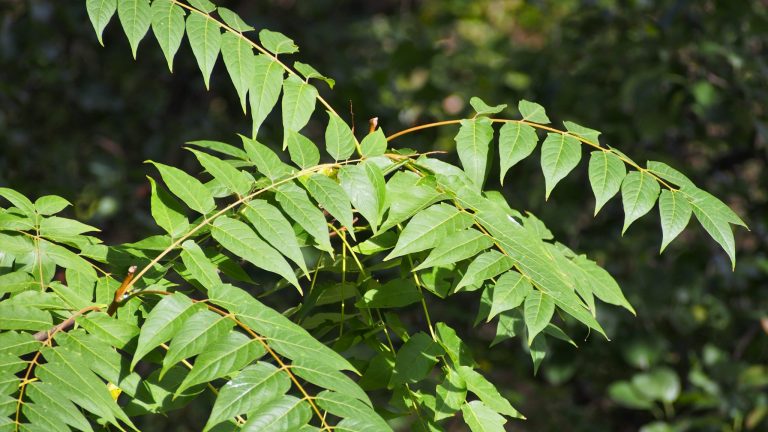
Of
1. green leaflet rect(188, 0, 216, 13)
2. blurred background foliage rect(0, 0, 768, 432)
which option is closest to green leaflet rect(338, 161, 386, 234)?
green leaflet rect(188, 0, 216, 13)

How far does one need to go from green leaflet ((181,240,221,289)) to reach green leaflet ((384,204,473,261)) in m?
0.26

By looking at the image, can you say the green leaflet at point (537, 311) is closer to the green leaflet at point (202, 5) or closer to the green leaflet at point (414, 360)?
the green leaflet at point (414, 360)

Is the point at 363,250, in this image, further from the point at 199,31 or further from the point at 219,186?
the point at 199,31

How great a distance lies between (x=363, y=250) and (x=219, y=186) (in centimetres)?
26

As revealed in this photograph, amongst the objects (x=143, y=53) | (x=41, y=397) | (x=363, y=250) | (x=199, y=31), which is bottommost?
(x=143, y=53)

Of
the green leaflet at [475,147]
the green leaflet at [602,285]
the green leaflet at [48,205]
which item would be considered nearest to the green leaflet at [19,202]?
the green leaflet at [48,205]

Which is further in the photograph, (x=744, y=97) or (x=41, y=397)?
(x=744, y=97)

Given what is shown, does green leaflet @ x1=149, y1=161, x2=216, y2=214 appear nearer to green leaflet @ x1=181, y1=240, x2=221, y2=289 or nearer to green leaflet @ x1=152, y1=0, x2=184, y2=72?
green leaflet @ x1=181, y1=240, x2=221, y2=289

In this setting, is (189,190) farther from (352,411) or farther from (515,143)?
(515,143)

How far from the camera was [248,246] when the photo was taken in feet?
4.21

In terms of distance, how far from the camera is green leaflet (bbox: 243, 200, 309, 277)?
1.28 m

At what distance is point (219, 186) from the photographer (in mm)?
1453

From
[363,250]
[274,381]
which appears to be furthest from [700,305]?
[274,381]

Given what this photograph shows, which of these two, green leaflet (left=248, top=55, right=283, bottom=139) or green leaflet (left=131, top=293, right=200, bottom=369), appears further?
green leaflet (left=248, top=55, right=283, bottom=139)
